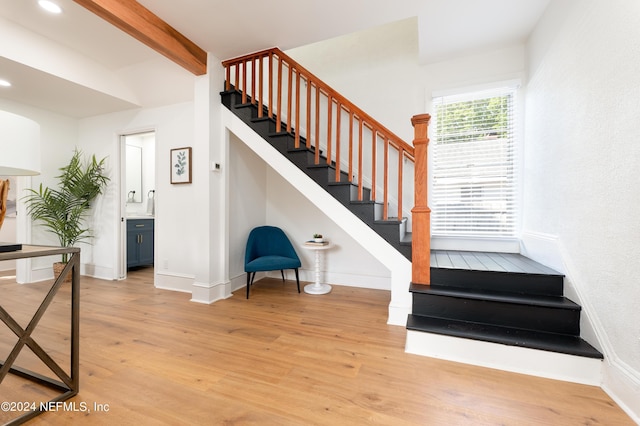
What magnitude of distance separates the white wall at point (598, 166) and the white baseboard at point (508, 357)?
10 centimetres

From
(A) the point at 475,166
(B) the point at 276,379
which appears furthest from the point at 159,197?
(A) the point at 475,166

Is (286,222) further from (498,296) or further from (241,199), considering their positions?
(498,296)

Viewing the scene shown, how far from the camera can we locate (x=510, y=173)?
2.81 metres

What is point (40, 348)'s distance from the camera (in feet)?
4.38

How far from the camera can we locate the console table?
1271 mm

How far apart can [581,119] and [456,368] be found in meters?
1.86

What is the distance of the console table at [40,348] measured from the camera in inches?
50.0

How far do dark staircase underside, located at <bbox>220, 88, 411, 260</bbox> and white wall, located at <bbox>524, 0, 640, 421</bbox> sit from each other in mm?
1148

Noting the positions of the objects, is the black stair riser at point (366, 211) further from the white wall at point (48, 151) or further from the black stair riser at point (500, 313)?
the white wall at point (48, 151)

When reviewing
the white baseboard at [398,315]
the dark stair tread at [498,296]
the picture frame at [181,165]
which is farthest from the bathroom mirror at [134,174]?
the dark stair tread at [498,296]

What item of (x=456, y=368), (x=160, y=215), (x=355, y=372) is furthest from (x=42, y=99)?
(x=456, y=368)

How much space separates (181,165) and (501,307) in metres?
3.72

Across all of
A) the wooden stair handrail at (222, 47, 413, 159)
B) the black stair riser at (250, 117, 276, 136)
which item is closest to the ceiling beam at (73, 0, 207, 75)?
the wooden stair handrail at (222, 47, 413, 159)

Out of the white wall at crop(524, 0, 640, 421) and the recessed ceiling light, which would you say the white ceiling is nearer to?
the recessed ceiling light
